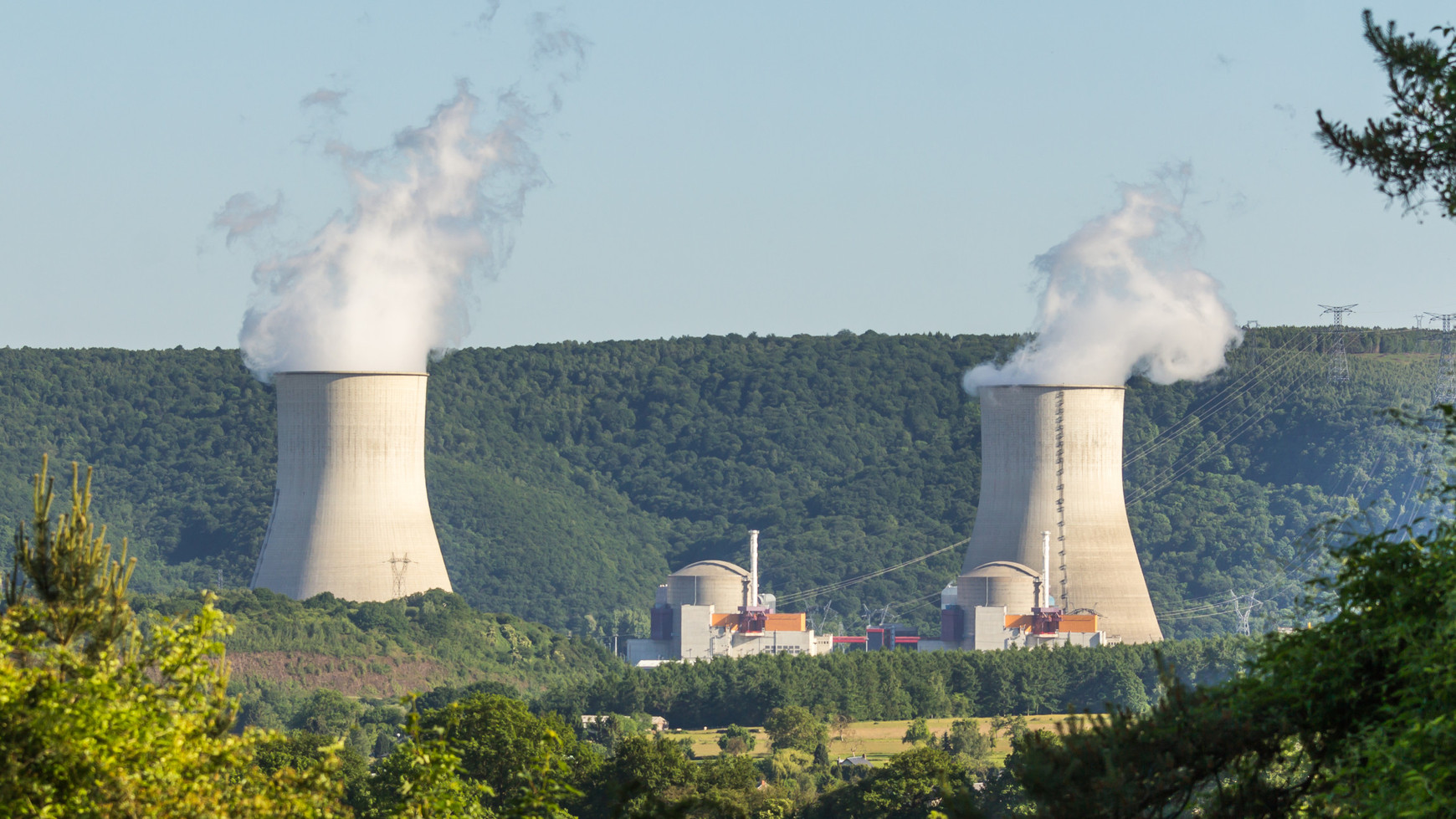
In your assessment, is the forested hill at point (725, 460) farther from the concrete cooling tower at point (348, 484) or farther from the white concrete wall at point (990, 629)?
the concrete cooling tower at point (348, 484)

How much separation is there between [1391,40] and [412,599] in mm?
36893

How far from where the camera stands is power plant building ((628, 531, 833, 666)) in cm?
4769

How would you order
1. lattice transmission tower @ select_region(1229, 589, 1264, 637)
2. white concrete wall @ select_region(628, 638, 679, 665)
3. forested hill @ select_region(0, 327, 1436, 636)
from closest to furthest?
white concrete wall @ select_region(628, 638, 679, 665)
lattice transmission tower @ select_region(1229, 589, 1264, 637)
forested hill @ select_region(0, 327, 1436, 636)

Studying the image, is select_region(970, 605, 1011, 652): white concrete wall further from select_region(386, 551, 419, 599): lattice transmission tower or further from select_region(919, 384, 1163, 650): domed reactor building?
select_region(386, 551, 419, 599): lattice transmission tower

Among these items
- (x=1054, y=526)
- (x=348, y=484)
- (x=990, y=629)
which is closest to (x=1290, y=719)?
(x=348, y=484)

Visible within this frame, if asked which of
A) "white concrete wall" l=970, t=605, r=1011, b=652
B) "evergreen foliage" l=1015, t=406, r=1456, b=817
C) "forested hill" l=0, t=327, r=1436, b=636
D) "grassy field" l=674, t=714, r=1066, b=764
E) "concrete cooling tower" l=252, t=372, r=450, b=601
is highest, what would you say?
"forested hill" l=0, t=327, r=1436, b=636

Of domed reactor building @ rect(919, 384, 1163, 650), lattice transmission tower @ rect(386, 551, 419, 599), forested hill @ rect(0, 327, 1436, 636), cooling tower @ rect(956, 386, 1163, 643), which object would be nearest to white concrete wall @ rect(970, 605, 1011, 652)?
domed reactor building @ rect(919, 384, 1163, 650)

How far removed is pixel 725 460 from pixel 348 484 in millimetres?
44286

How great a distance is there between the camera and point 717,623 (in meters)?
48.1

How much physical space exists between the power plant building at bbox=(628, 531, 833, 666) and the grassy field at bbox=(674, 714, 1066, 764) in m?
8.28

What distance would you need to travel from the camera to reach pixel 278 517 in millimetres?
35594

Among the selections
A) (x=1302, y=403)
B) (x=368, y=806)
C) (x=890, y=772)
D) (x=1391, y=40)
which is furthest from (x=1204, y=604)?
(x=1391, y=40)

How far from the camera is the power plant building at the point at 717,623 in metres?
47.7

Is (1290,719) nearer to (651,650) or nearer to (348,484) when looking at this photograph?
(348,484)
